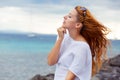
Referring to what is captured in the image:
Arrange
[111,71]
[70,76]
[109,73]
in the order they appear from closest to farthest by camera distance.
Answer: [70,76] < [109,73] < [111,71]

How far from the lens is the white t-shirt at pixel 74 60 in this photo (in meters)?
4.17

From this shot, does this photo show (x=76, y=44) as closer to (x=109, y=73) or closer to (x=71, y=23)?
(x=71, y=23)

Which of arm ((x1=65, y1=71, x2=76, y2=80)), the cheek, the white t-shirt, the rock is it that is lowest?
the rock

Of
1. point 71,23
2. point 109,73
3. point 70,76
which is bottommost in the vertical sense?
point 109,73

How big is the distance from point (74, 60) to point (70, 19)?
1.10 ft

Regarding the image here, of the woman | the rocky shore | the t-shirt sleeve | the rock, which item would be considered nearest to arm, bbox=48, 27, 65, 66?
the woman

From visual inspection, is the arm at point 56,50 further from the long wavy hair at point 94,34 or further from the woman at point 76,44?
the long wavy hair at point 94,34

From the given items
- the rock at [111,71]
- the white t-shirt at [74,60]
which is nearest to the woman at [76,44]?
the white t-shirt at [74,60]

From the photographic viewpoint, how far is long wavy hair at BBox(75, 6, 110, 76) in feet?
13.7

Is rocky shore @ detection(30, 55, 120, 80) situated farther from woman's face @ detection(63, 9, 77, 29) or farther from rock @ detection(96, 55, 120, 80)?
woman's face @ detection(63, 9, 77, 29)

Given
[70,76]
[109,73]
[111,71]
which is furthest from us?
[111,71]

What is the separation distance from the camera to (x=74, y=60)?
418 centimetres

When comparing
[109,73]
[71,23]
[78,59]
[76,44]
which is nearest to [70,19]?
[71,23]

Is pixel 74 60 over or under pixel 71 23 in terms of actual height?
under
